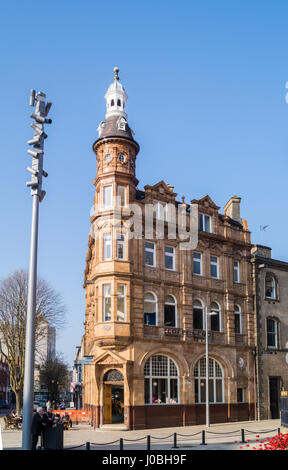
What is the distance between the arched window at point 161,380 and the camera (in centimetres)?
3177

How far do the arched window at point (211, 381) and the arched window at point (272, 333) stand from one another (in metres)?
5.80

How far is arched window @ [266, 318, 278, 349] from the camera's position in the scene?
39.6 metres

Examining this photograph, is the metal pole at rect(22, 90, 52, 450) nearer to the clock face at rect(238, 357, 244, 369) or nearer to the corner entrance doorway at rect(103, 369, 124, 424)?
the corner entrance doorway at rect(103, 369, 124, 424)

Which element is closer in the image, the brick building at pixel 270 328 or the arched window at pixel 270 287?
the brick building at pixel 270 328

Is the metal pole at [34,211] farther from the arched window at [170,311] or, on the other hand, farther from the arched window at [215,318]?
the arched window at [215,318]

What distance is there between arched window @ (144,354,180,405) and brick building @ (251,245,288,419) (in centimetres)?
803

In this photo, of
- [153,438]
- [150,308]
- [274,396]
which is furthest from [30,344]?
[274,396]

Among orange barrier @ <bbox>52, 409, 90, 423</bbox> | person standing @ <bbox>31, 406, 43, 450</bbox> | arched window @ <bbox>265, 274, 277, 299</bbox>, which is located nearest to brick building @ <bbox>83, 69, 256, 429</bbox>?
orange barrier @ <bbox>52, 409, 90, 423</bbox>

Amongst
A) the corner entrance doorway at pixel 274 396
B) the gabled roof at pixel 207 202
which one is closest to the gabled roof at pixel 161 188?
the gabled roof at pixel 207 202

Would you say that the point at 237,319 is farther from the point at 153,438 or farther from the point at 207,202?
the point at 153,438

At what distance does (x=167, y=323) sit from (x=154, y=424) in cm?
635

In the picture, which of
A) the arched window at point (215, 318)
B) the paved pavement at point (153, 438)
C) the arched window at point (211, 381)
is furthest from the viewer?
the arched window at point (215, 318)

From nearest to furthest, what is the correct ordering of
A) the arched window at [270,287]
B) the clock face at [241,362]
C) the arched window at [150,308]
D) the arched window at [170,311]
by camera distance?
the arched window at [150,308], the arched window at [170,311], the clock face at [241,362], the arched window at [270,287]
